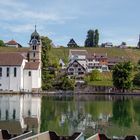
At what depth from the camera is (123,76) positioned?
91.2 m

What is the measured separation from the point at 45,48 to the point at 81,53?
34538mm

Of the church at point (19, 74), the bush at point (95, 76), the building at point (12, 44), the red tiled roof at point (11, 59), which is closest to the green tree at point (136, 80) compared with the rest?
the bush at point (95, 76)

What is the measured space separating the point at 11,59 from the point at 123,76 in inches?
886

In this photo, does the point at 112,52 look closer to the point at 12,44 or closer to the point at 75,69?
the point at 75,69

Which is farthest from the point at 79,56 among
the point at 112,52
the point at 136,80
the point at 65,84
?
the point at 65,84

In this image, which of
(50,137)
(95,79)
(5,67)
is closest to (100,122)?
(50,137)

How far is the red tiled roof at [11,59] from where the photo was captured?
87.9 meters

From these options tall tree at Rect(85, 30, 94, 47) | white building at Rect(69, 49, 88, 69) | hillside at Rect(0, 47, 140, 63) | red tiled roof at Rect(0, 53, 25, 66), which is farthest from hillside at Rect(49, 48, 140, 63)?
red tiled roof at Rect(0, 53, 25, 66)

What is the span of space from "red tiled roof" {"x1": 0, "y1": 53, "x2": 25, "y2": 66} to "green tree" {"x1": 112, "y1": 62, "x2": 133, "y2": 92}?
758 inches

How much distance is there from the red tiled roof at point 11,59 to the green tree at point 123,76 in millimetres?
19250

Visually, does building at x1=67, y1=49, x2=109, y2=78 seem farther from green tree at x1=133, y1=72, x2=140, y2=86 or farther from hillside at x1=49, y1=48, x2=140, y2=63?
green tree at x1=133, y1=72, x2=140, y2=86

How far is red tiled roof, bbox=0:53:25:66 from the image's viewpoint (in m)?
87.9

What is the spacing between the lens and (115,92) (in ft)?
303

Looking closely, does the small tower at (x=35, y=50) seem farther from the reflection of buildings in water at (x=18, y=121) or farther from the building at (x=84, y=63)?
the reflection of buildings in water at (x=18, y=121)
